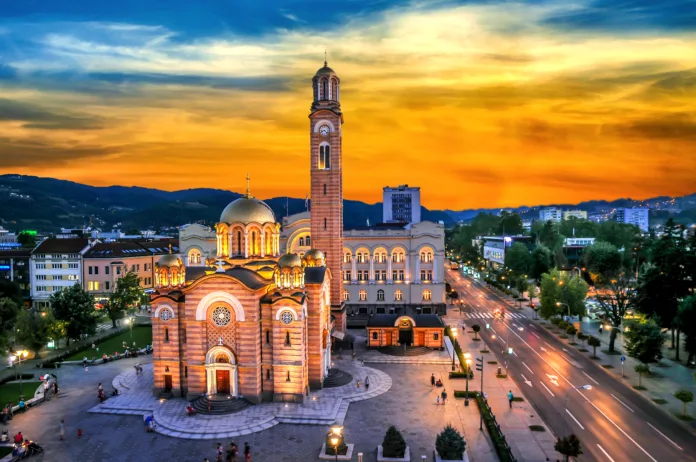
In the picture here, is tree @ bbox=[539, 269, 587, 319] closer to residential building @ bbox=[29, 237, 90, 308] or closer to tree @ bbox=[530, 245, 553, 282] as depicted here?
tree @ bbox=[530, 245, 553, 282]

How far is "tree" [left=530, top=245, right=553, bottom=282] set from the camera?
92.4 metres

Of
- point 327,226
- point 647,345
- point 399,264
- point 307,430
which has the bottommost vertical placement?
point 307,430

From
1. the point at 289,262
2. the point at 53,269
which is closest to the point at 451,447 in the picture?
the point at 289,262

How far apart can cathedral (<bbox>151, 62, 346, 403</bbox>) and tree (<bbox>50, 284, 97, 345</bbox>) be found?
71.3 ft

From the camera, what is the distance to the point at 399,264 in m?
74.8

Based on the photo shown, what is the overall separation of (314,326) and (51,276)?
6780 cm

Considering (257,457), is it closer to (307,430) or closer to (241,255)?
(307,430)

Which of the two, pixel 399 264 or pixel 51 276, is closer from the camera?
pixel 399 264

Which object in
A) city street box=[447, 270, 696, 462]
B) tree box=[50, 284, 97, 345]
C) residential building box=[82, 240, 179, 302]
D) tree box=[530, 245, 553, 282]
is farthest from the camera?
tree box=[530, 245, 553, 282]

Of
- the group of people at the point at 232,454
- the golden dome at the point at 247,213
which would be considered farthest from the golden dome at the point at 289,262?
the group of people at the point at 232,454

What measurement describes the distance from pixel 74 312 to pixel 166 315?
24.0 m

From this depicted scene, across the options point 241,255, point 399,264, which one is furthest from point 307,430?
point 399,264

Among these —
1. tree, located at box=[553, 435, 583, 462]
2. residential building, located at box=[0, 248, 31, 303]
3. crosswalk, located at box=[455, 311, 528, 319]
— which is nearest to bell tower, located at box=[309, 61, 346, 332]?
crosswalk, located at box=[455, 311, 528, 319]

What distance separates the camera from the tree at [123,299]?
223 feet
